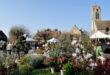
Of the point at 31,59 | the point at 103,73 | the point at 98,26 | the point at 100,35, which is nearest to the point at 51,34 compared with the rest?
the point at 98,26

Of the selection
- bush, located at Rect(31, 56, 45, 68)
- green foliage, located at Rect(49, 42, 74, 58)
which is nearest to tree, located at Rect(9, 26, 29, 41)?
bush, located at Rect(31, 56, 45, 68)

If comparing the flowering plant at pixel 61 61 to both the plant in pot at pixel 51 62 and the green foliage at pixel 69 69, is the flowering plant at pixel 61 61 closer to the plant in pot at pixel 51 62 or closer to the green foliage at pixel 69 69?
the plant in pot at pixel 51 62

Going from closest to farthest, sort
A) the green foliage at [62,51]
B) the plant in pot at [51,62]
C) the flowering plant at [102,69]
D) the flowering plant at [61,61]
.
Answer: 1. the flowering plant at [102,69]
2. the flowering plant at [61,61]
3. the plant in pot at [51,62]
4. the green foliage at [62,51]

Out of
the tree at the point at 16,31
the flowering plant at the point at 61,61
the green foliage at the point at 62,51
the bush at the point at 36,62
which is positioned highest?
the tree at the point at 16,31

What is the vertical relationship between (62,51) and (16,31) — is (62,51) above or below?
below

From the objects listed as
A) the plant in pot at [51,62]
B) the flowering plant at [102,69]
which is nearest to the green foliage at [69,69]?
the flowering plant at [102,69]

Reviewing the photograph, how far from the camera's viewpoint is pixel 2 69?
4.99 metres

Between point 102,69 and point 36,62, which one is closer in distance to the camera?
point 102,69

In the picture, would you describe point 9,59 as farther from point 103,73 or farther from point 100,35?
point 100,35

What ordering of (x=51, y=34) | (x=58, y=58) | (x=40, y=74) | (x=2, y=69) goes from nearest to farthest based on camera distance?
(x=2, y=69)
(x=40, y=74)
(x=58, y=58)
(x=51, y=34)

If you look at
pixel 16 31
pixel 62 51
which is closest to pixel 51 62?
pixel 62 51

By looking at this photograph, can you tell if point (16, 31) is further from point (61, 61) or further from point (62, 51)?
point (61, 61)

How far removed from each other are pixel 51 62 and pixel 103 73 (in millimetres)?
3115

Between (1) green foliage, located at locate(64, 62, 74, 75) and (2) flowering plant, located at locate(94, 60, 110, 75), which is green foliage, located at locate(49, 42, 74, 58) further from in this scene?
(2) flowering plant, located at locate(94, 60, 110, 75)
